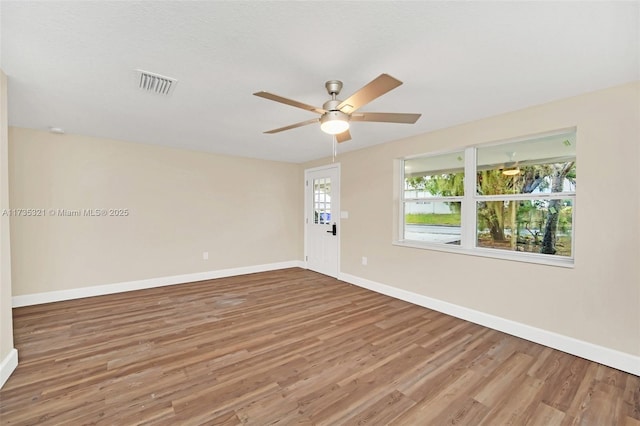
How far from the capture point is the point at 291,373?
2.15m

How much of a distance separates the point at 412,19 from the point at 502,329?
3.05 m

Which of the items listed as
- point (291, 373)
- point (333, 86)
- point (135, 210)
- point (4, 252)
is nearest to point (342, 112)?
point (333, 86)

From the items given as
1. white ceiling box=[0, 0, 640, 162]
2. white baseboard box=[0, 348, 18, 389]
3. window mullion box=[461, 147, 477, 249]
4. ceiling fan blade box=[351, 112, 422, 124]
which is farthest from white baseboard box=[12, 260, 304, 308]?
ceiling fan blade box=[351, 112, 422, 124]

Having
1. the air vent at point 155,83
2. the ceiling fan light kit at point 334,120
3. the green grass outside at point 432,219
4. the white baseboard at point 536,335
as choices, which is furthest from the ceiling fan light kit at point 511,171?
the air vent at point 155,83

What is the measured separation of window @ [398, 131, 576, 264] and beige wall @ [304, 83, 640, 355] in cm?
18

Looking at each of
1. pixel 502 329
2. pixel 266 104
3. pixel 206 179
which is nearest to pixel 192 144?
pixel 206 179

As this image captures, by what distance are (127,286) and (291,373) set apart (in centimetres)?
340

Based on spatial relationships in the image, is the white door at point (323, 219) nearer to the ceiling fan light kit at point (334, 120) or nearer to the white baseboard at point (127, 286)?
the white baseboard at point (127, 286)

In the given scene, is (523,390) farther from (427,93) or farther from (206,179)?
(206,179)

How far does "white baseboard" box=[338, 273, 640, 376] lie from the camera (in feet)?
7.30

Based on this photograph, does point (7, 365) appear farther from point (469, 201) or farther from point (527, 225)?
point (527, 225)

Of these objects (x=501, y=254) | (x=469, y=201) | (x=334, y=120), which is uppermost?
(x=334, y=120)

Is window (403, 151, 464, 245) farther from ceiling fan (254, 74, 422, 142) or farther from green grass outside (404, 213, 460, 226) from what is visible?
ceiling fan (254, 74, 422, 142)

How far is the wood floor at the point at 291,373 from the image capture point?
1.73 m
